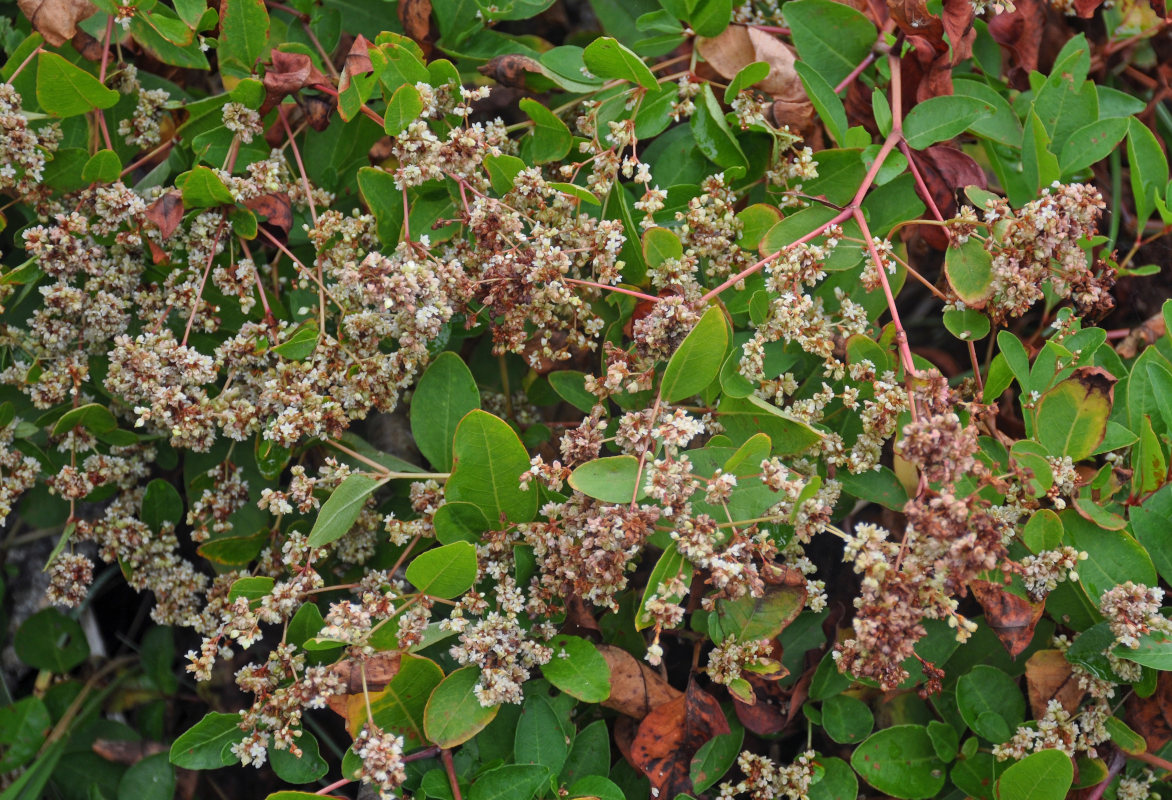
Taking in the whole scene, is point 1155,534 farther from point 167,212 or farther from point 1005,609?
point 167,212

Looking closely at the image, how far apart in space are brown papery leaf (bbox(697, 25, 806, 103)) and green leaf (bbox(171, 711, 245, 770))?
196 centimetres

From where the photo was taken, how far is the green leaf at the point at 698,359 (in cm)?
182

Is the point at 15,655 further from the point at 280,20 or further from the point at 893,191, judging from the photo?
the point at 893,191

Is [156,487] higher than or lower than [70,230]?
lower

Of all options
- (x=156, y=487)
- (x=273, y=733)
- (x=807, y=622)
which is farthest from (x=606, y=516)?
(x=156, y=487)

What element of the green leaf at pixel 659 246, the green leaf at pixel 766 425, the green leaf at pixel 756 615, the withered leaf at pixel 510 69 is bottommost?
the green leaf at pixel 756 615

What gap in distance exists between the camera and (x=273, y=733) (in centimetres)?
195

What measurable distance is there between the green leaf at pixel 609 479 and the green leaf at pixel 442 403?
447 millimetres

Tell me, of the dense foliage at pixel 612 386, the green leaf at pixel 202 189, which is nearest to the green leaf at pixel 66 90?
the dense foliage at pixel 612 386

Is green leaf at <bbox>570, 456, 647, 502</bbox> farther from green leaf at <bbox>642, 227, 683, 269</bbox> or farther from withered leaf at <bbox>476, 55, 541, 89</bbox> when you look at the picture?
withered leaf at <bbox>476, 55, 541, 89</bbox>

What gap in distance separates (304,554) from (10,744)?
4.89 feet

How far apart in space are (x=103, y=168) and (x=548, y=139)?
106cm

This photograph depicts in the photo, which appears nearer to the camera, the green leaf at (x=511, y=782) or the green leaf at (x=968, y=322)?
the green leaf at (x=511, y=782)

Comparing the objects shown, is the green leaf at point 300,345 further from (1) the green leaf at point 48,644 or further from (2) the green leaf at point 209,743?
(1) the green leaf at point 48,644
